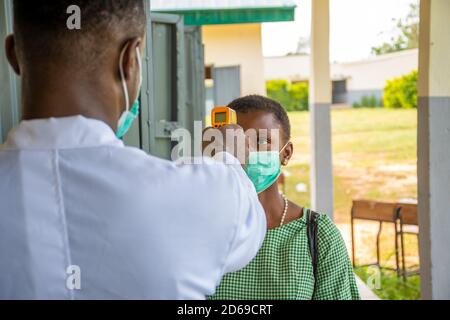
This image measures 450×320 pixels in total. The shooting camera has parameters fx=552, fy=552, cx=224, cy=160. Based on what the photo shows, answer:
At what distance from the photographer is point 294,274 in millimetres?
1801

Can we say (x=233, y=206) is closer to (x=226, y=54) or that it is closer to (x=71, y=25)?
(x=71, y=25)

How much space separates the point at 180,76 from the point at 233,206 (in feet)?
10.4

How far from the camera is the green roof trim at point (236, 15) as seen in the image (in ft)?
25.9

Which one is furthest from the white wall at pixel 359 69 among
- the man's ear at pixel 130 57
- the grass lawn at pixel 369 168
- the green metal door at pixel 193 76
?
the man's ear at pixel 130 57

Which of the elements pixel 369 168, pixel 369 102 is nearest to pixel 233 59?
pixel 369 168

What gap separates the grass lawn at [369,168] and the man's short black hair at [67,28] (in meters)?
6.33

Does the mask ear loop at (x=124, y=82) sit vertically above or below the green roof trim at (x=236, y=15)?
below

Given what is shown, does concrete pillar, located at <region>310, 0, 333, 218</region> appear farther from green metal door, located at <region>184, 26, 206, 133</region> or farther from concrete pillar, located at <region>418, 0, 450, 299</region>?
concrete pillar, located at <region>418, 0, 450, 299</region>

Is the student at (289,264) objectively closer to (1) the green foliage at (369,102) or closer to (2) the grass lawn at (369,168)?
(2) the grass lawn at (369,168)

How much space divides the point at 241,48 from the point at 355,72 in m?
21.0

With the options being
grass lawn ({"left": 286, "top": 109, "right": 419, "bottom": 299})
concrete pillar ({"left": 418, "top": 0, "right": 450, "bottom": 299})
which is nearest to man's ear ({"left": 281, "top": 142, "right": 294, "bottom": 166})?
concrete pillar ({"left": 418, "top": 0, "right": 450, "bottom": 299})

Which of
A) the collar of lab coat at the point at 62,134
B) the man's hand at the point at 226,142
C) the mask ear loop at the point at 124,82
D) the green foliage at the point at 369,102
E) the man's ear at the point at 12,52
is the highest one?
the green foliage at the point at 369,102

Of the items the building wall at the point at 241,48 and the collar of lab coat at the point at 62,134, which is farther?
the building wall at the point at 241,48

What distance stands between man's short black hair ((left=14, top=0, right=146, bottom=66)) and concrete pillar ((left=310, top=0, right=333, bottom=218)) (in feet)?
18.0
